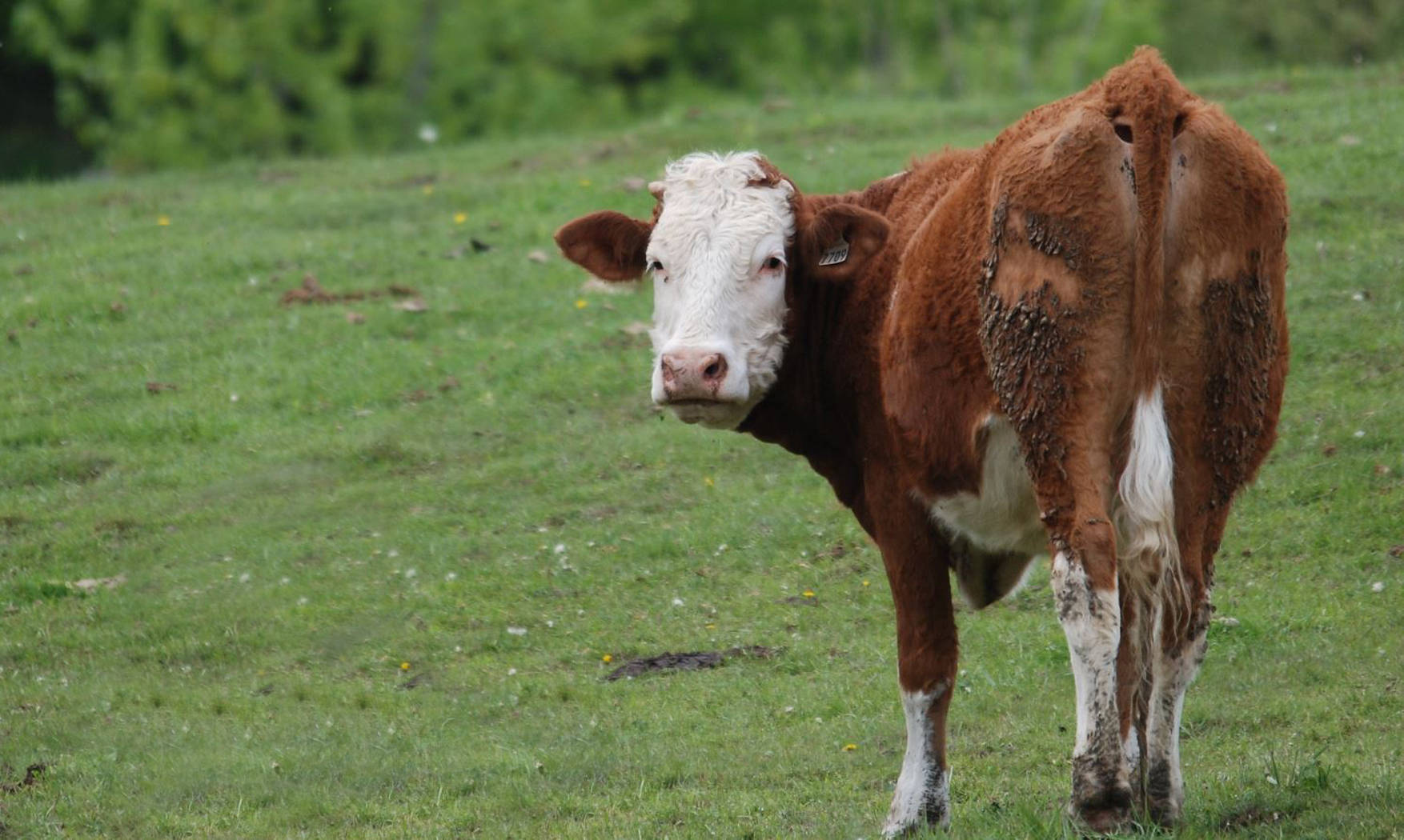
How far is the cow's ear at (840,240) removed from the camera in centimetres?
703

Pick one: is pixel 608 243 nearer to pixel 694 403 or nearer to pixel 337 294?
pixel 694 403

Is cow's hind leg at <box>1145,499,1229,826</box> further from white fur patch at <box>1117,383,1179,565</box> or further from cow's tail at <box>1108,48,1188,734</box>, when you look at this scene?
white fur patch at <box>1117,383,1179,565</box>

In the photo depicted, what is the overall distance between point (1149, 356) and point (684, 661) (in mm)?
4948

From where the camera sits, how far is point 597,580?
11.6 m

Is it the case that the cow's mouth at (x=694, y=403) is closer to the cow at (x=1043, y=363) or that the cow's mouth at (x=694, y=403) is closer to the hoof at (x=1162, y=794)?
the cow at (x=1043, y=363)

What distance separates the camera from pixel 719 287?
6840mm

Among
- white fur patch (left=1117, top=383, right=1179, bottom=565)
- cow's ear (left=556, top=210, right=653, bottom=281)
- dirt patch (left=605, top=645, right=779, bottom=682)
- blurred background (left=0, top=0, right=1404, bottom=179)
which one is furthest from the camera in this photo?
blurred background (left=0, top=0, right=1404, bottom=179)

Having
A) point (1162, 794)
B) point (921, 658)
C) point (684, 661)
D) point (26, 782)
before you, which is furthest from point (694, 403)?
point (26, 782)

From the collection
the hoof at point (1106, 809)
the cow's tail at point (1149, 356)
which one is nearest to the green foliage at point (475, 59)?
the cow's tail at point (1149, 356)

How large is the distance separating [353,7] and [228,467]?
3181 cm

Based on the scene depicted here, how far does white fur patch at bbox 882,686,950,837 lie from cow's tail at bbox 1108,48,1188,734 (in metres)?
1.25

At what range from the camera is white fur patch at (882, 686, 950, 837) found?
22.6ft

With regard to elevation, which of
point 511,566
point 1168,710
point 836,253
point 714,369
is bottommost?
point 511,566

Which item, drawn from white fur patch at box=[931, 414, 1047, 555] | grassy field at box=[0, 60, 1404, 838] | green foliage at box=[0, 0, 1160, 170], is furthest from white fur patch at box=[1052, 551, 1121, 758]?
green foliage at box=[0, 0, 1160, 170]
